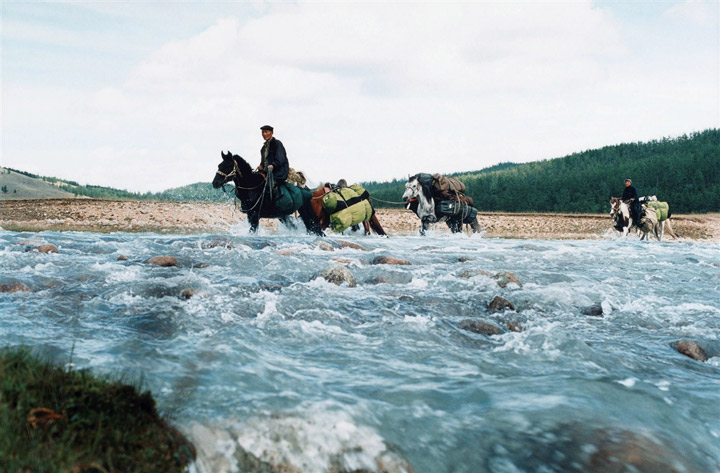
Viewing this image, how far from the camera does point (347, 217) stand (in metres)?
17.7

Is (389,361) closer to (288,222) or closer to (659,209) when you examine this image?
(288,222)

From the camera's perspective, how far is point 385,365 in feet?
16.1

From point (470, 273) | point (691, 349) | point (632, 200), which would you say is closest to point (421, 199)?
point (470, 273)

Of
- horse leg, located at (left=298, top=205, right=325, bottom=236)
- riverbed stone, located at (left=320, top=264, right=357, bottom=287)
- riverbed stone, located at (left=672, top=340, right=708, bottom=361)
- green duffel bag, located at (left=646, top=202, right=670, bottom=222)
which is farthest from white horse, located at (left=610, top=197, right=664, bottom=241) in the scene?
riverbed stone, located at (left=672, top=340, right=708, bottom=361)

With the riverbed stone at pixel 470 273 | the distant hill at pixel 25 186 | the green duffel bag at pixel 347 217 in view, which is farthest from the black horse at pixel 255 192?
the distant hill at pixel 25 186

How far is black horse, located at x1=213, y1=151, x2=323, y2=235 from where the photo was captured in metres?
13.9

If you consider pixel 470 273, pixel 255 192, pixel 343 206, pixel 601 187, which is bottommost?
pixel 470 273

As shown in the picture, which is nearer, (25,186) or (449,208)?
(449,208)

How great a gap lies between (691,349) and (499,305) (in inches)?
95.3

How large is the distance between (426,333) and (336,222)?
1174cm

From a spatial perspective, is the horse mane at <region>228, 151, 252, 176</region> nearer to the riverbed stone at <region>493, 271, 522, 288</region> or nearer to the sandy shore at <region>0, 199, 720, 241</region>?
the sandy shore at <region>0, 199, 720, 241</region>

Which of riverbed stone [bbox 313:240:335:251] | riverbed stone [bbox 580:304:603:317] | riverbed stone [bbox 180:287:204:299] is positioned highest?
riverbed stone [bbox 313:240:335:251]

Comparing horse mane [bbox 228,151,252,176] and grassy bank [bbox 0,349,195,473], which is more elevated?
horse mane [bbox 228,151,252,176]

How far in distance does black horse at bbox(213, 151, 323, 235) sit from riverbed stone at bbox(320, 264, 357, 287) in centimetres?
571
